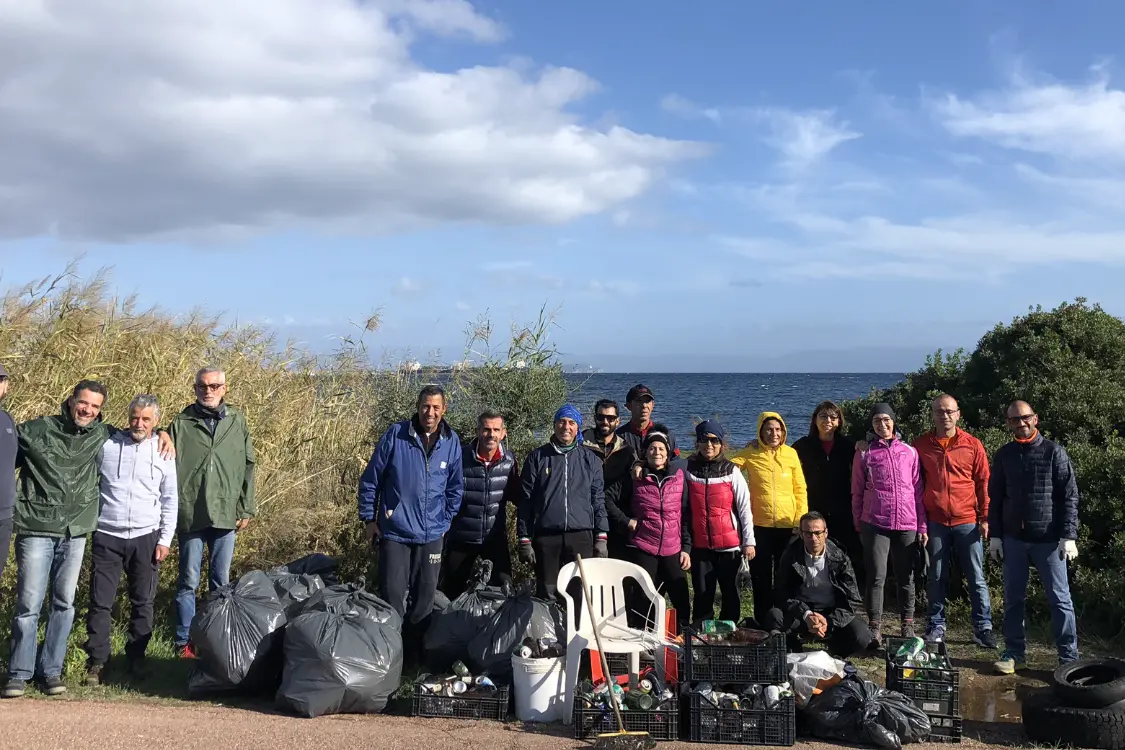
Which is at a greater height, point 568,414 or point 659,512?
point 568,414

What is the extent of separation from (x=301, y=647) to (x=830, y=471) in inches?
169

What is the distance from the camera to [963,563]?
6.66 meters

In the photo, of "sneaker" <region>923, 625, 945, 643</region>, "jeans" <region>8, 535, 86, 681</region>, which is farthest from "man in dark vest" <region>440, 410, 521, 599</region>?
"sneaker" <region>923, 625, 945, 643</region>

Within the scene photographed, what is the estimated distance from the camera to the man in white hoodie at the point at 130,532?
5.66 meters

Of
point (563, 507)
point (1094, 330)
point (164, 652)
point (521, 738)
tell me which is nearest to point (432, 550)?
point (563, 507)

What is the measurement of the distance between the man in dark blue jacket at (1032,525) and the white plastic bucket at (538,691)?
126 inches

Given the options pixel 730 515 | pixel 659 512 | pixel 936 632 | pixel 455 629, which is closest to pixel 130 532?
pixel 455 629

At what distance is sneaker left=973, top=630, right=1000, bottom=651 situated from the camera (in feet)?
21.9

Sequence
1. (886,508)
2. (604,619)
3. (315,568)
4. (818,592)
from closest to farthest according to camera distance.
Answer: (604,619)
(818,592)
(315,568)
(886,508)

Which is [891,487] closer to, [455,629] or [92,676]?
[455,629]

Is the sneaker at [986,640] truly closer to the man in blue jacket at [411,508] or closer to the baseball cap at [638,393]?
the baseball cap at [638,393]

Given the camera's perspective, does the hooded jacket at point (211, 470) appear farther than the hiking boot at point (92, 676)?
Yes

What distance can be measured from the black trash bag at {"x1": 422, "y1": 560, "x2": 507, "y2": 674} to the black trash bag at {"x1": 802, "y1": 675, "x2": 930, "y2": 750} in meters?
2.08

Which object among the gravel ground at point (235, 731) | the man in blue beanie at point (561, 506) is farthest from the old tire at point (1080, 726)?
the man in blue beanie at point (561, 506)
